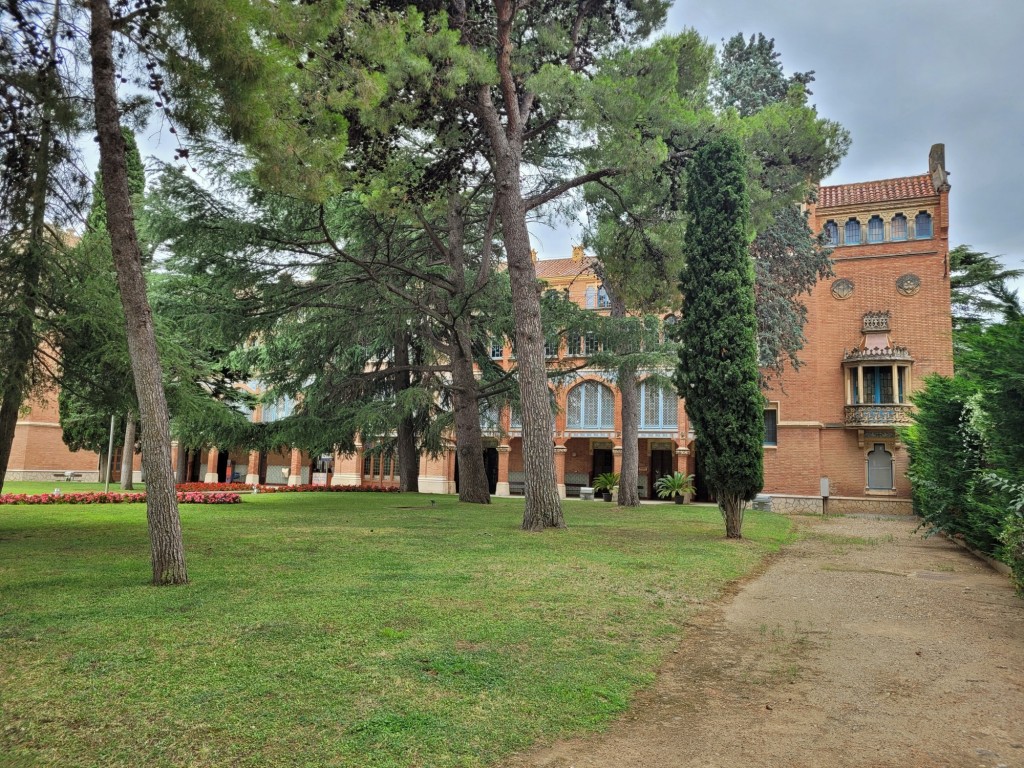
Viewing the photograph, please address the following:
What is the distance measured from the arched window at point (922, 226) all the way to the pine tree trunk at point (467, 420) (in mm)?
21845

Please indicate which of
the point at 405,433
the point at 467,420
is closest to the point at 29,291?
the point at 467,420

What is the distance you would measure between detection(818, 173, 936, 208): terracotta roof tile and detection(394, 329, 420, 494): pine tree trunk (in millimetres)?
19637

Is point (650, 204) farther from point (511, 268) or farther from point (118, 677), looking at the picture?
point (118, 677)

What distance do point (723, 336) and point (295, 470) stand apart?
1291 inches

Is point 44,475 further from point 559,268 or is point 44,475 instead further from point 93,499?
point 559,268

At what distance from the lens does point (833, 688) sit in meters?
4.20

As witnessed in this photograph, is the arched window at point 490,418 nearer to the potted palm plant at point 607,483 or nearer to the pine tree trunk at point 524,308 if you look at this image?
the potted palm plant at point 607,483

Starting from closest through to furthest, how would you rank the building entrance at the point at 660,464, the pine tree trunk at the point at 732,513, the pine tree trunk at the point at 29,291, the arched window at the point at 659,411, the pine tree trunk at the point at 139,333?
the pine tree trunk at the point at 139,333, the pine tree trunk at the point at 29,291, the pine tree trunk at the point at 732,513, the arched window at the point at 659,411, the building entrance at the point at 660,464

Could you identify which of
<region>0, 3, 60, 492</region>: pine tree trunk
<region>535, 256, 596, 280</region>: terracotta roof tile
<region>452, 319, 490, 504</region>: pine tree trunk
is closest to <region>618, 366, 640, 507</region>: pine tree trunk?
<region>452, 319, 490, 504</region>: pine tree trunk

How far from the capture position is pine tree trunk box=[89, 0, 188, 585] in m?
6.25

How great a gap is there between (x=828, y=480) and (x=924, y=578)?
72.6ft

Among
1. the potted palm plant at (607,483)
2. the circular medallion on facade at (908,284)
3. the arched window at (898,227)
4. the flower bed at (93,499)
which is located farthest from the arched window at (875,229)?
the flower bed at (93,499)

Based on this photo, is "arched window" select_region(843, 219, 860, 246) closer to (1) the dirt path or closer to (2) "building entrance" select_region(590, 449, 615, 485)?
(2) "building entrance" select_region(590, 449, 615, 485)

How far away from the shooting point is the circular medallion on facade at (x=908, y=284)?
29.2 metres
